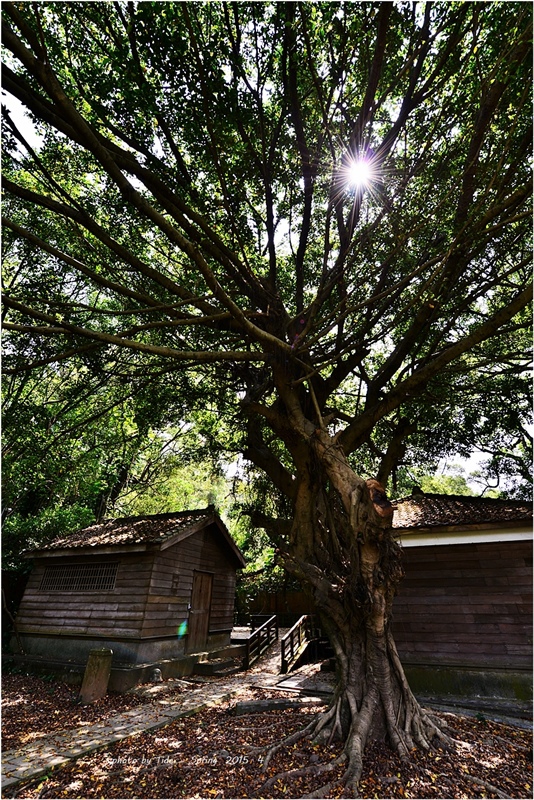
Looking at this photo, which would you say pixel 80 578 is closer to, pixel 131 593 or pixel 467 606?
pixel 131 593

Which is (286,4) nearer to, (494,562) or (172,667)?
(494,562)

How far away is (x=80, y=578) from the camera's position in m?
12.0

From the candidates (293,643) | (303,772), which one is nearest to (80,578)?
(293,643)

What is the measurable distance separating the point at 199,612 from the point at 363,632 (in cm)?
849

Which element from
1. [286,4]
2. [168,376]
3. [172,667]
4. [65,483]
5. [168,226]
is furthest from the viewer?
[65,483]

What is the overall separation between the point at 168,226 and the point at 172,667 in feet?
35.9

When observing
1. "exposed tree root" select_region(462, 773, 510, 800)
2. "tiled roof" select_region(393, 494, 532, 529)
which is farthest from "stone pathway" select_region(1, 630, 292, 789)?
"tiled roof" select_region(393, 494, 532, 529)

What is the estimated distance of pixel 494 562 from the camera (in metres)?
9.18

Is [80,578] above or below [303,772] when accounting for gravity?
above

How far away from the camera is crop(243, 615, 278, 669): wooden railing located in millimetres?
12116

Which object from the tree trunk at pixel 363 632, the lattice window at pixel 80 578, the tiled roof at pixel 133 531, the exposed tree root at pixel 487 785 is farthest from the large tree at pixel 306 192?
the lattice window at pixel 80 578

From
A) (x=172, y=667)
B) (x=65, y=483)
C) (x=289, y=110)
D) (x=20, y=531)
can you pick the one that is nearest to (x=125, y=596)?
(x=172, y=667)

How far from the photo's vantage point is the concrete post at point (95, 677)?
8352 mm

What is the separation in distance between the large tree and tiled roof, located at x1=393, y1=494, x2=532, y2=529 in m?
2.87
